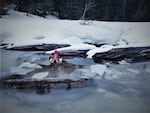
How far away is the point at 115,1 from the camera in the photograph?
75.2 inches

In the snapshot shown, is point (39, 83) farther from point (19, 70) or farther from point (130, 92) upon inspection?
point (130, 92)

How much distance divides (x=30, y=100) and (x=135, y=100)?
71cm

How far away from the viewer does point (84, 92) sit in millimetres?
1897

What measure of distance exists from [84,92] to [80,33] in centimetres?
40

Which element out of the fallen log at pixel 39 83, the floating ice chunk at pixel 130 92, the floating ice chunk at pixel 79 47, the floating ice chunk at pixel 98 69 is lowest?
the floating ice chunk at pixel 130 92

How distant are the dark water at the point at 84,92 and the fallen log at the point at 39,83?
0.03 metres

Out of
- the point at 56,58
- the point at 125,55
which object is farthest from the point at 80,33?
the point at 125,55

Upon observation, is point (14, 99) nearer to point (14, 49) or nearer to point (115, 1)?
point (14, 49)

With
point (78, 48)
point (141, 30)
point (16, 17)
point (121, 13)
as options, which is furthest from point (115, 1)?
point (16, 17)

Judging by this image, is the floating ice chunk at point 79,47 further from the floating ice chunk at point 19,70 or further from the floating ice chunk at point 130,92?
the floating ice chunk at point 130,92

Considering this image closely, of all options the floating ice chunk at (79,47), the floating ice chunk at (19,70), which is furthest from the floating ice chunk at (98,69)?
the floating ice chunk at (19,70)

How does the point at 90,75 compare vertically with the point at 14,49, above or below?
below

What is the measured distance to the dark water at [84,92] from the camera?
1887 mm

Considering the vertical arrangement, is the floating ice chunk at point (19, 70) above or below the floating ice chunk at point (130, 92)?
above
